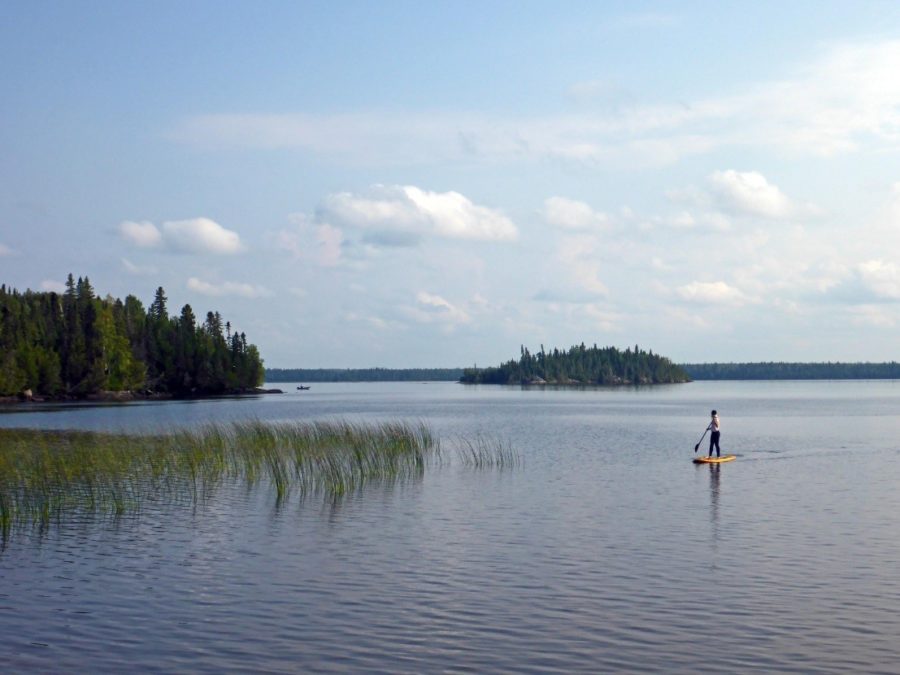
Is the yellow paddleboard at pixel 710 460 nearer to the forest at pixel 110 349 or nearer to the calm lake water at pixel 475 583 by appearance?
the calm lake water at pixel 475 583

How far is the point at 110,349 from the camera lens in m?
145

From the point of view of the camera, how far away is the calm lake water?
14469mm

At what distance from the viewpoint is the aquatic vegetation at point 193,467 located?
93.9 ft

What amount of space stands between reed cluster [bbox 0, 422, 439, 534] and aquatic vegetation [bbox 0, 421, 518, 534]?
4 centimetres

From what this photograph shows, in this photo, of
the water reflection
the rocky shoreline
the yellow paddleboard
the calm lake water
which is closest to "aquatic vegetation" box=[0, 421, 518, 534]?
the calm lake water

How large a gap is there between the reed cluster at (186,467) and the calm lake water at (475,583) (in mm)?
1866

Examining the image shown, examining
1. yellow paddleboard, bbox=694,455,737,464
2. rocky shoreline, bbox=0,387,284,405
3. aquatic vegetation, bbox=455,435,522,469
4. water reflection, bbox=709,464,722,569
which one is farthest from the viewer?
rocky shoreline, bbox=0,387,284,405

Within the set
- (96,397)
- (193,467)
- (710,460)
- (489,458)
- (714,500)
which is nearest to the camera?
(714,500)

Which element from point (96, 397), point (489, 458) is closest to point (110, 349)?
point (96, 397)

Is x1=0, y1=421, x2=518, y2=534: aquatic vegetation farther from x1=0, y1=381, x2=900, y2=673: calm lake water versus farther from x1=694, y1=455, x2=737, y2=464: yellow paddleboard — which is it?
x1=694, y1=455, x2=737, y2=464: yellow paddleboard

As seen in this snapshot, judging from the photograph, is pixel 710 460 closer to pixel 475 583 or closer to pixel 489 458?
pixel 489 458

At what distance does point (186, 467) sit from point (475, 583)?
20.1 m

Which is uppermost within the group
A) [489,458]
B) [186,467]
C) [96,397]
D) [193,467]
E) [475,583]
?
[193,467]

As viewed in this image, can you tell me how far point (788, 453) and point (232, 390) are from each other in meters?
160
